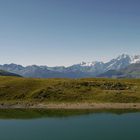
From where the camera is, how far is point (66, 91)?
124750 mm

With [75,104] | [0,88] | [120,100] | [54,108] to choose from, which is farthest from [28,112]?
[120,100]

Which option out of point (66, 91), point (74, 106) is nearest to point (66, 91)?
point (66, 91)

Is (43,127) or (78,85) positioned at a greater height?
(78,85)

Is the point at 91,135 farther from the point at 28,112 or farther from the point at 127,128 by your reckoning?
the point at 28,112

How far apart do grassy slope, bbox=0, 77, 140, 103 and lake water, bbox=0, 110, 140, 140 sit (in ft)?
43.7

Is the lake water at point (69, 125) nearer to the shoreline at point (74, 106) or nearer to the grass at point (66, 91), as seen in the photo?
the shoreline at point (74, 106)

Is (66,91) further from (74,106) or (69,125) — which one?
(69,125)

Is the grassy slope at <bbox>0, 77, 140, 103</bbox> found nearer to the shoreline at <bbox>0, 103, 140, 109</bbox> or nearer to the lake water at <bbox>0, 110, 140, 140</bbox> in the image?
the shoreline at <bbox>0, 103, 140, 109</bbox>

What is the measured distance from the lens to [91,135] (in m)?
69.6

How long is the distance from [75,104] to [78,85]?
20.5m

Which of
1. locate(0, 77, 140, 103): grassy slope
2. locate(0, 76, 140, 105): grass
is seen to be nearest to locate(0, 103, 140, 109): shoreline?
locate(0, 76, 140, 105): grass

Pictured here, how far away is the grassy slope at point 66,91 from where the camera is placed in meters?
118

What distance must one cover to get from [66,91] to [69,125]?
40881 mm

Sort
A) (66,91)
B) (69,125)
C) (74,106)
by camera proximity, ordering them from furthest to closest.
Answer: (66,91)
(74,106)
(69,125)
